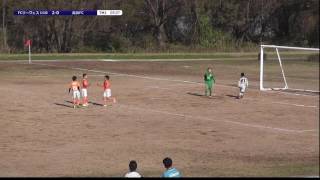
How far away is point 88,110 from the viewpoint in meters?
31.8

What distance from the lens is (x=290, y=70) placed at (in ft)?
186

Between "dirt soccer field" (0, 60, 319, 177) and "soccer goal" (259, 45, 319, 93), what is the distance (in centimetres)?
85

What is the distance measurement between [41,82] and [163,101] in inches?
471

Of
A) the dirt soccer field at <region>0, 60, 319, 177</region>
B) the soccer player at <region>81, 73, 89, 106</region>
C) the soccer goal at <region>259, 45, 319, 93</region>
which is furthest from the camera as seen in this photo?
the soccer goal at <region>259, 45, 319, 93</region>

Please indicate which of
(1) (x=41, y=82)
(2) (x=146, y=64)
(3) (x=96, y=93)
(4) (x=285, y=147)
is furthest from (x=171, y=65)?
(4) (x=285, y=147)

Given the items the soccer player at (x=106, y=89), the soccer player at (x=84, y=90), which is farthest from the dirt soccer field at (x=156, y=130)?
the soccer player at (x=106, y=89)

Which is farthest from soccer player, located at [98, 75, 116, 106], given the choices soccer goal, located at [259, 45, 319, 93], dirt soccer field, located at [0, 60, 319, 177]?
soccer goal, located at [259, 45, 319, 93]

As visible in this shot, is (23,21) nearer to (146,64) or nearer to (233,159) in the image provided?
A: (146,64)

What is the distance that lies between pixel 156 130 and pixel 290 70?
32.4 meters

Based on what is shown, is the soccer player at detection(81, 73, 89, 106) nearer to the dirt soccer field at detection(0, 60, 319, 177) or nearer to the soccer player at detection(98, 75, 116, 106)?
the dirt soccer field at detection(0, 60, 319, 177)

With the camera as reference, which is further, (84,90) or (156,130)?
(84,90)

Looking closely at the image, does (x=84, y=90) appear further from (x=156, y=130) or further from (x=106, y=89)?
(x=156, y=130)

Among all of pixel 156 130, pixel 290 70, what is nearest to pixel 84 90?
pixel 156 130

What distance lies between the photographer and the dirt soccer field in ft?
63.3
